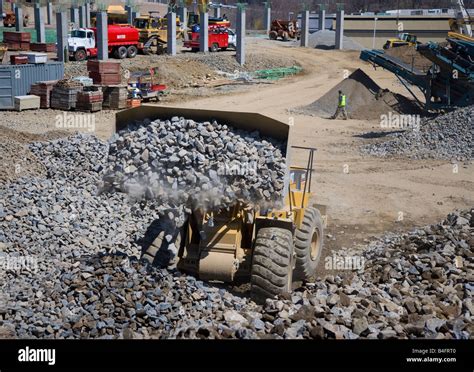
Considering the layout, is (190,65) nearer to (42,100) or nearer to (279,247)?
(42,100)

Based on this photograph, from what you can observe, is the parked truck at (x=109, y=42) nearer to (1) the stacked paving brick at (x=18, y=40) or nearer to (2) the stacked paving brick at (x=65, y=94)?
(1) the stacked paving brick at (x=18, y=40)

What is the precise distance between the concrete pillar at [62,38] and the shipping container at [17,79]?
29.7ft

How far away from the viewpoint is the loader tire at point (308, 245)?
9547mm

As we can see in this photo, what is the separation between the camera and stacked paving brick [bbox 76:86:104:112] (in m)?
26.5

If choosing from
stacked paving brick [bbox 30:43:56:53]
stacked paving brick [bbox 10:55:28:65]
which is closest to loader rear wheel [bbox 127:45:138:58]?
stacked paving brick [bbox 30:43:56:53]

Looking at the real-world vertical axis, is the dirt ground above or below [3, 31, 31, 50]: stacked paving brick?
below

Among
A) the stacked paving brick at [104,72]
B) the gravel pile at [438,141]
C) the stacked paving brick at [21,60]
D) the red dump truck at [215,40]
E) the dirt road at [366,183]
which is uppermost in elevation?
the red dump truck at [215,40]

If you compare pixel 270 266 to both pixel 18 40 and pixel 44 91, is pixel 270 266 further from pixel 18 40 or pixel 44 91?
pixel 18 40

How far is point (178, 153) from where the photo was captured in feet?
26.4

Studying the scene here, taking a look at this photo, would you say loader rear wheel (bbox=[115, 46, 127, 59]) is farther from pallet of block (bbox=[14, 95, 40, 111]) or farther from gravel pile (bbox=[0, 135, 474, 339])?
gravel pile (bbox=[0, 135, 474, 339])

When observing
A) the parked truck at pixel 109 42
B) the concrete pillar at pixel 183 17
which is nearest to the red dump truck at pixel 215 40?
the concrete pillar at pixel 183 17

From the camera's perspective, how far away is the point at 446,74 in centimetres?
2462

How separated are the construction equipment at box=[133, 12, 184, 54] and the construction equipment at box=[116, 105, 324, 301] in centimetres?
3414

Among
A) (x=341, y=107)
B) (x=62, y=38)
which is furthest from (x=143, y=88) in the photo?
(x=62, y=38)
